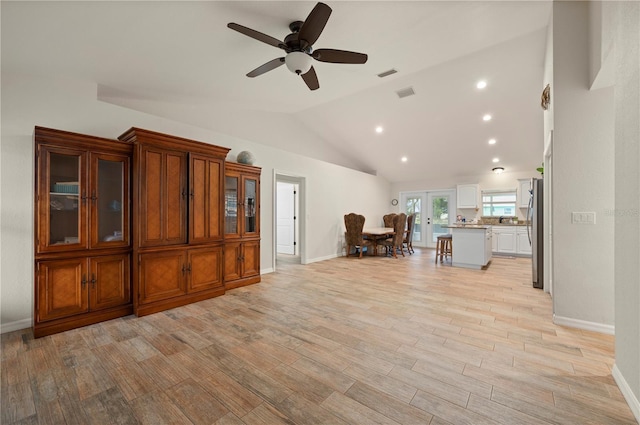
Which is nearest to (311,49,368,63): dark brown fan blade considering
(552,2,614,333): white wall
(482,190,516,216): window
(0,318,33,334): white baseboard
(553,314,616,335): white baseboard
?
(552,2,614,333): white wall

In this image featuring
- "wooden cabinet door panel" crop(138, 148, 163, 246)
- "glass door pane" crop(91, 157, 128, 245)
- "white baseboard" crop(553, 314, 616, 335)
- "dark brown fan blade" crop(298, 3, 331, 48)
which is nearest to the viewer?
"dark brown fan blade" crop(298, 3, 331, 48)

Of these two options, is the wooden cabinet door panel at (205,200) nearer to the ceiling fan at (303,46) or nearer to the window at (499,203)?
the ceiling fan at (303,46)

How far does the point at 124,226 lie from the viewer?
298cm

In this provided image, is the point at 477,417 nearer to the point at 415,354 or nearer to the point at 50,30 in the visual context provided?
the point at 415,354

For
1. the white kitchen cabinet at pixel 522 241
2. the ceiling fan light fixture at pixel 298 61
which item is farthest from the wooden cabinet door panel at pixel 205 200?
the white kitchen cabinet at pixel 522 241

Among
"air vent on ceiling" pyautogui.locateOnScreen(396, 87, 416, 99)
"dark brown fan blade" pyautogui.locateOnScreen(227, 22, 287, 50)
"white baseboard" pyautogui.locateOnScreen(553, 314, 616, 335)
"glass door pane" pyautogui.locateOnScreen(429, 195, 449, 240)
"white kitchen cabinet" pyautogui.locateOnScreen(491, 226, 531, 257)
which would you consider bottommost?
"white baseboard" pyautogui.locateOnScreen(553, 314, 616, 335)

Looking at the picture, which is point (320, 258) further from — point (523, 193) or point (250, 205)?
point (523, 193)

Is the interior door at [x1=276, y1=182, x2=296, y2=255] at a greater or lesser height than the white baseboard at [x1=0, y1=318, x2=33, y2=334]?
greater

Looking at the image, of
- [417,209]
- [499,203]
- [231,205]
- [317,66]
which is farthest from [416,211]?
[231,205]

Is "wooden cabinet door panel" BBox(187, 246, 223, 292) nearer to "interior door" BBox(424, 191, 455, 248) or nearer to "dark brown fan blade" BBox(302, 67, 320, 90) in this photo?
"dark brown fan blade" BBox(302, 67, 320, 90)

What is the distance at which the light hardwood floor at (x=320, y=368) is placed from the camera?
58.4 inches

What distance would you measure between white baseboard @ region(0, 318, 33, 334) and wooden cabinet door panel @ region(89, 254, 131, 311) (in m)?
0.61

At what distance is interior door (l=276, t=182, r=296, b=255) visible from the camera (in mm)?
7344

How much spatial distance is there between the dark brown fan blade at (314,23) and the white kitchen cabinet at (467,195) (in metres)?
7.39
